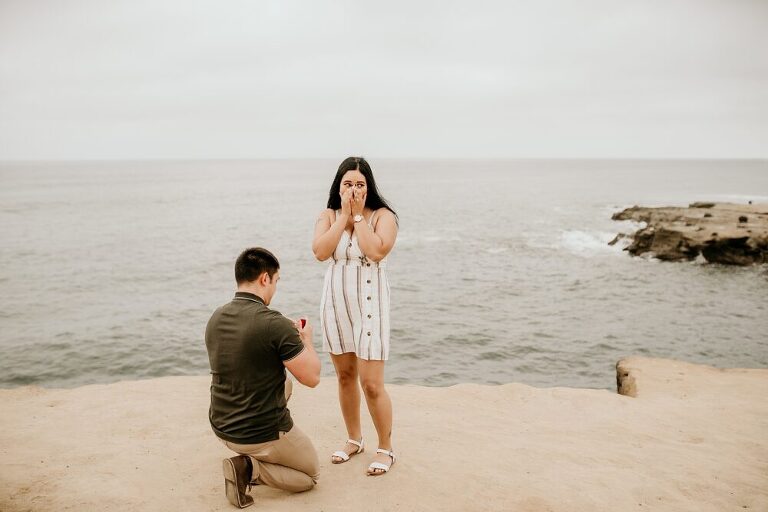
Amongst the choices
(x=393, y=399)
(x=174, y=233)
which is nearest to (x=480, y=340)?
(x=393, y=399)

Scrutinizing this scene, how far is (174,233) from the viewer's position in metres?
44.8

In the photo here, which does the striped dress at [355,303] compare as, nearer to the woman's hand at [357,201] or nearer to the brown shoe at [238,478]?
the woman's hand at [357,201]

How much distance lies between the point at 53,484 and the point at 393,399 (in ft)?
15.4

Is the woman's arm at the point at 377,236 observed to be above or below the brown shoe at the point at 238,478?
above

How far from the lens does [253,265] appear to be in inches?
171

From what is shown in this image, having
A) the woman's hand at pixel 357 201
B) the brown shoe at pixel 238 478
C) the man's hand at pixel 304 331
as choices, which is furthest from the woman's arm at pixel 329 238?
the brown shoe at pixel 238 478

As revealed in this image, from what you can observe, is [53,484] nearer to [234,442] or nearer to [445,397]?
[234,442]

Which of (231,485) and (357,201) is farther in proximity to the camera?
(357,201)

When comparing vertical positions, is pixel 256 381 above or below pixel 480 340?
above

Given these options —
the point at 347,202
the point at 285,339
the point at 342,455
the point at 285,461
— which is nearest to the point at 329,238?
the point at 347,202

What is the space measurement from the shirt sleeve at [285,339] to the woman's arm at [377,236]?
1117mm

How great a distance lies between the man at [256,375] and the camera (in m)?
4.23

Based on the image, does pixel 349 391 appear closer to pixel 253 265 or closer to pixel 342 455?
pixel 342 455

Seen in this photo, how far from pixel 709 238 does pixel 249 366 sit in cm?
3372
